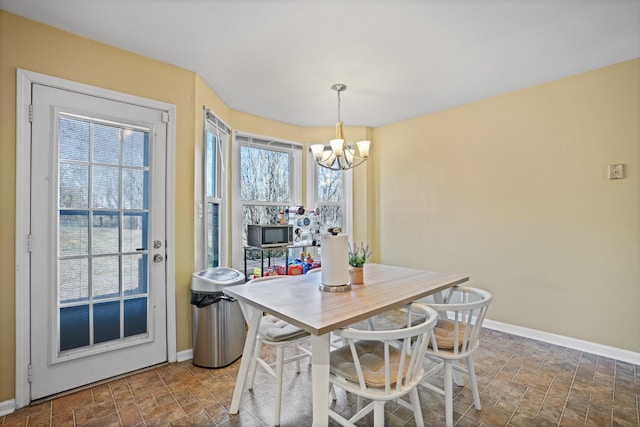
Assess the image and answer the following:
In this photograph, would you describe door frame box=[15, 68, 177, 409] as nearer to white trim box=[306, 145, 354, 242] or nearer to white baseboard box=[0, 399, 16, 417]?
white baseboard box=[0, 399, 16, 417]

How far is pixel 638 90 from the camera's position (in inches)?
99.4

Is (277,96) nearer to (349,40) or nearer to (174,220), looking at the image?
(349,40)

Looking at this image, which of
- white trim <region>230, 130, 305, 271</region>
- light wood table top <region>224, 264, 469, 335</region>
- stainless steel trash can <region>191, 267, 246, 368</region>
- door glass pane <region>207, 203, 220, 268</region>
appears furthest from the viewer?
white trim <region>230, 130, 305, 271</region>

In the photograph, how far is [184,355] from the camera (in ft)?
8.57

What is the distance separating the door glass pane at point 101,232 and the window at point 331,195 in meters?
2.38

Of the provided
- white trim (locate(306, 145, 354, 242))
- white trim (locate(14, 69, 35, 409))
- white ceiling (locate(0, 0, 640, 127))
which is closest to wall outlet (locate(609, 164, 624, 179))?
white ceiling (locate(0, 0, 640, 127))

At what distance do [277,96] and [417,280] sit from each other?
93.5 inches

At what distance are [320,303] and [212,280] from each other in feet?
4.15

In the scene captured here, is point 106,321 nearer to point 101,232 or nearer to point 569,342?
point 101,232

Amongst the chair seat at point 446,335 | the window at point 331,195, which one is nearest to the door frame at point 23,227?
the chair seat at point 446,335

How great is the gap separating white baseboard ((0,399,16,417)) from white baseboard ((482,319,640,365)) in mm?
4072

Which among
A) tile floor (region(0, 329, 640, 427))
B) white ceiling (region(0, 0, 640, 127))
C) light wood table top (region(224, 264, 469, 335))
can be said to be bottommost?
tile floor (region(0, 329, 640, 427))

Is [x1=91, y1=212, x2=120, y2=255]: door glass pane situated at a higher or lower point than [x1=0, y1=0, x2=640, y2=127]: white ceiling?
lower

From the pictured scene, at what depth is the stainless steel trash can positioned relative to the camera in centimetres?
248
